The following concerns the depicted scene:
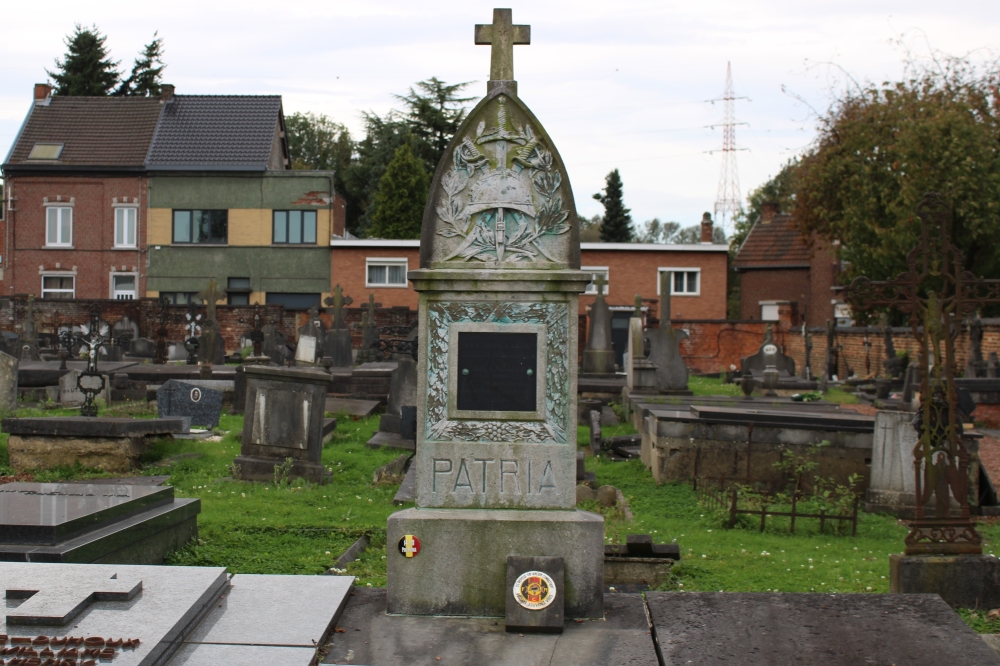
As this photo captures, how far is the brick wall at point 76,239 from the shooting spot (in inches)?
1446

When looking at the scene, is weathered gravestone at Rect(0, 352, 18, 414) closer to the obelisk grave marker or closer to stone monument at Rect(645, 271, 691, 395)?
stone monument at Rect(645, 271, 691, 395)

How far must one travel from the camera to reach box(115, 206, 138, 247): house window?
121 feet

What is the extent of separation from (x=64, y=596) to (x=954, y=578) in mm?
5028

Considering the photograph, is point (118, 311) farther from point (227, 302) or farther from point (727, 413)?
point (727, 413)

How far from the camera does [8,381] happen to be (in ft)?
48.4

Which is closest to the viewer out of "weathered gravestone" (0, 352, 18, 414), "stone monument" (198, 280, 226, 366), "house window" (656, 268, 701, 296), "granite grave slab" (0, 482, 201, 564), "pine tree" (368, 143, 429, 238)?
"granite grave slab" (0, 482, 201, 564)

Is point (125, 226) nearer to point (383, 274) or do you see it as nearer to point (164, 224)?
point (164, 224)

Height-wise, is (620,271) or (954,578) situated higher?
(620,271)

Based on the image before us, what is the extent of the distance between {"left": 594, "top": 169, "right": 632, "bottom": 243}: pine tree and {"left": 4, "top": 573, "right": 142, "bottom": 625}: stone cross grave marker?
50.0 m

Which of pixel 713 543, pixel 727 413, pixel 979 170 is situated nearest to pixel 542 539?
pixel 713 543

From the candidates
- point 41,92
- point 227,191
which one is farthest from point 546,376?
point 41,92

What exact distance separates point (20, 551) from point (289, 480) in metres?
4.72

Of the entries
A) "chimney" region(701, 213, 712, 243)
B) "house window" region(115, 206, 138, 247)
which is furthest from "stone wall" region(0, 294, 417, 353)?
"chimney" region(701, 213, 712, 243)

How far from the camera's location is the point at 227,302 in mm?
36375
